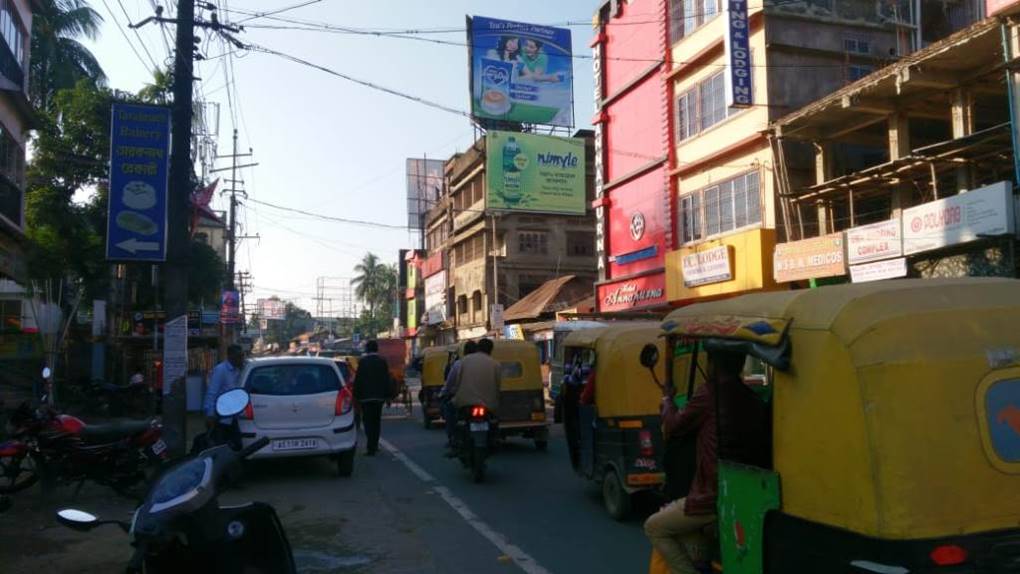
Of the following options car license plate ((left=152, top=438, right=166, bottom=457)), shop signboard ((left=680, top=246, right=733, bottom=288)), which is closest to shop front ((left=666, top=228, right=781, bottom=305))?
shop signboard ((left=680, top=246, right=733, bottom=288))

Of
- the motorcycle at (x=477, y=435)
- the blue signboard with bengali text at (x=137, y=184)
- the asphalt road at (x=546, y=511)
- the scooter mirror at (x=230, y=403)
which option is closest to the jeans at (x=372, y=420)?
the asphalt road at (x=546, y=511)

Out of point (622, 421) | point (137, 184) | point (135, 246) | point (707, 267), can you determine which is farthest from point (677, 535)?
point (707, 267)

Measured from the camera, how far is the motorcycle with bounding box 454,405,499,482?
1002 centimetres

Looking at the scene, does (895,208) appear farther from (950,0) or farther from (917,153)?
(950,0)

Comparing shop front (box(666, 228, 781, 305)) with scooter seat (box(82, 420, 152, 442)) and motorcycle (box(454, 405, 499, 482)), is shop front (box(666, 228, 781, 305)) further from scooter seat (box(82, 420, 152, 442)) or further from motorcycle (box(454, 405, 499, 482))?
scooter seat (box(82, 420, 152, 442))

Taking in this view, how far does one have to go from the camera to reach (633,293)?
1057 inches

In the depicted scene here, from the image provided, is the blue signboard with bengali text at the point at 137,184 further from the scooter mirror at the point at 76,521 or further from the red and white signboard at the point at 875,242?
the red and white signboard at the point at 875,242

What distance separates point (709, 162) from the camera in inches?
883

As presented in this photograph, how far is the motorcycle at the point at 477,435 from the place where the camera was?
10016 mm

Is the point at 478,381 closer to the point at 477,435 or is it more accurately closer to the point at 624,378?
the point at 477,435

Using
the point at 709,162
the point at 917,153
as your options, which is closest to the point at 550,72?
the point at 709,162

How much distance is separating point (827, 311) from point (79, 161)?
2360 cm

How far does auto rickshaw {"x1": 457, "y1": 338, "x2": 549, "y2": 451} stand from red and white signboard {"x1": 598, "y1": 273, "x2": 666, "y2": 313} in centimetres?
1153

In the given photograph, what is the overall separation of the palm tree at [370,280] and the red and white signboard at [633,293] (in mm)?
61397
